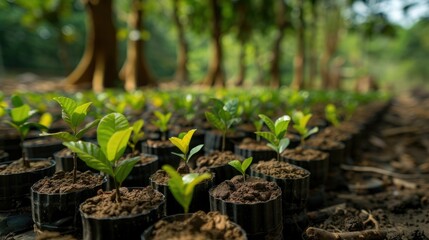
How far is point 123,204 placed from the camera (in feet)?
4.41

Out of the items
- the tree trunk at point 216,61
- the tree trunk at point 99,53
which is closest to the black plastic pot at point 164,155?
the tree trunk at point 99,53

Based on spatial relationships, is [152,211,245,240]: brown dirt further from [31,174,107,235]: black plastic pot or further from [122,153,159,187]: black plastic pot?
[122,153,159,187]: black plastic pot

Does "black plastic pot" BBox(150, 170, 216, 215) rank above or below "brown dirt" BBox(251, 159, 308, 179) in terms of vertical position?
below

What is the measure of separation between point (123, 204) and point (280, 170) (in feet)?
3.14

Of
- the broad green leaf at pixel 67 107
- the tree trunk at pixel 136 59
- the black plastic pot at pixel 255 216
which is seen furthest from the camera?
the tree trunk at pixel 136 59

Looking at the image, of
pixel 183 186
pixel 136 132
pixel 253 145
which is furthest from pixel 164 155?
pixel 183 186

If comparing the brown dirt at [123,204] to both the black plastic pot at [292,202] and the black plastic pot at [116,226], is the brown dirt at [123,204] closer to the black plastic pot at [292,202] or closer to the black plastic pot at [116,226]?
the black plastic pot at [116,226]

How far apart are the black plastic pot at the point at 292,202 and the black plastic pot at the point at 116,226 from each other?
0.82m

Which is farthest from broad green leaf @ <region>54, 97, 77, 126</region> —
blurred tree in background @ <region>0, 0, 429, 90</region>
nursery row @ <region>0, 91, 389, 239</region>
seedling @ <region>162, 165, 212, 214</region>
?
blurred tree in background @ <region>0, 0, 429, 90</region>

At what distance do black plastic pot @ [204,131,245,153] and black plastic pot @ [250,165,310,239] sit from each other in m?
1.09

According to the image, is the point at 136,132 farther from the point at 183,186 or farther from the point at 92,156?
the point at 183,186

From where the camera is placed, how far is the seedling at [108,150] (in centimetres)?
128

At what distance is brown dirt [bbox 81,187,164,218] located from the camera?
1.31m

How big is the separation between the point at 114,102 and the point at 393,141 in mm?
5008
